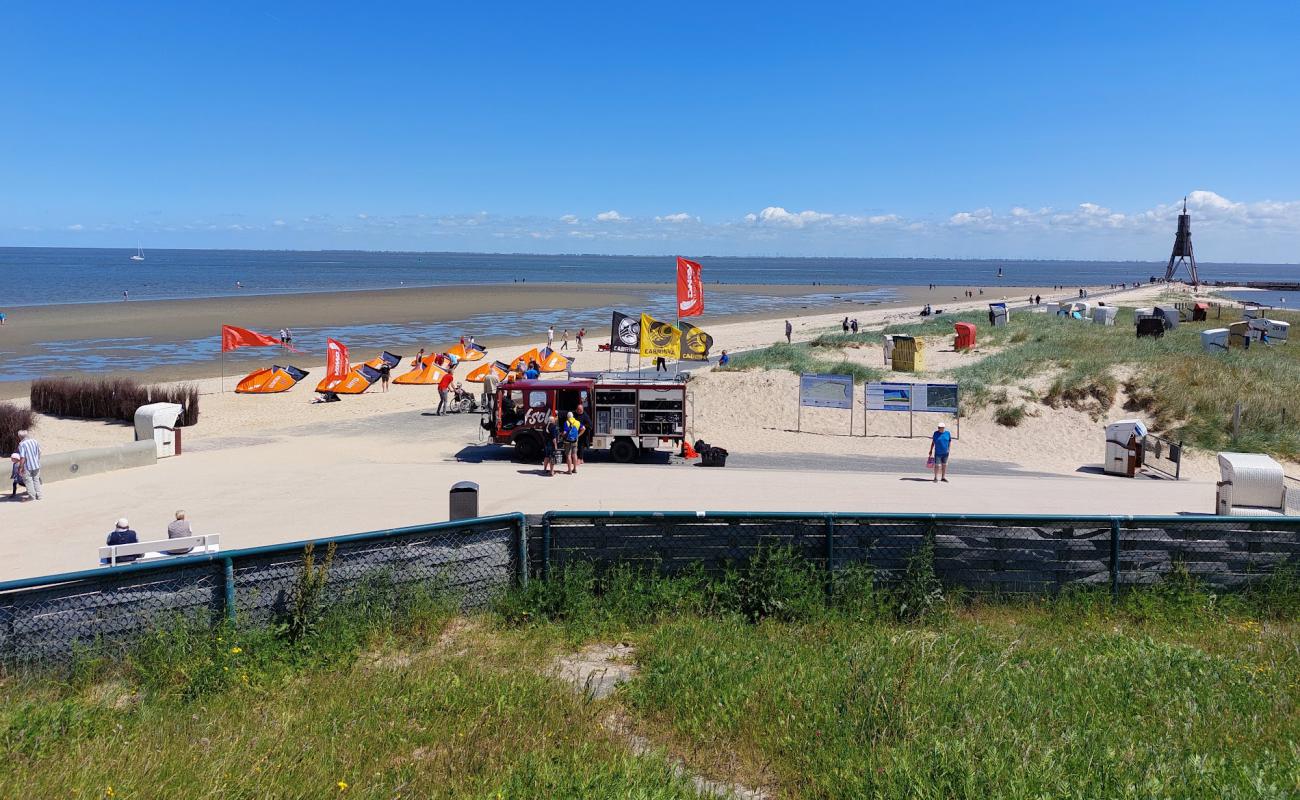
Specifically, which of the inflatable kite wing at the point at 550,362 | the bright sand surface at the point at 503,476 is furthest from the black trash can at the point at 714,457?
the inflatable kite wing at the point at 550,362

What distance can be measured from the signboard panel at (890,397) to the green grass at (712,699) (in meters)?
15.9

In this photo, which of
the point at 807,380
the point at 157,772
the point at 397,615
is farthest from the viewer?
the point at 807,380

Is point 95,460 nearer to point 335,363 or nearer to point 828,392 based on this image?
point 335,363

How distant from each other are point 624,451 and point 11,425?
15.9 m

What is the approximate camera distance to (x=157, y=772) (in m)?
5.51

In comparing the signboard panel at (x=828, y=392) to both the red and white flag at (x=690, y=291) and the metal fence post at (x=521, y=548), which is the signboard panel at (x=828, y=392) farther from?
the metal fence post at (x=521, y=548)

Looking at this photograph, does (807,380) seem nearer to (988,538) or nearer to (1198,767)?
(988,538)

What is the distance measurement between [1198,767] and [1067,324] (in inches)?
1773

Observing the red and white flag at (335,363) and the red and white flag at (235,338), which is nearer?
the red and white flag at (235,338)

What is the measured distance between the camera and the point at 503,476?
19.1m

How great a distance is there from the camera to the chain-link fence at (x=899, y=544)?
9375 millimetres

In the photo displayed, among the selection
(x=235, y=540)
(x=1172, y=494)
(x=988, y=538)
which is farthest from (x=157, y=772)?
(x=1172, y=494)

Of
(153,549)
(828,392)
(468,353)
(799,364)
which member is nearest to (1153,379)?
(828,392)

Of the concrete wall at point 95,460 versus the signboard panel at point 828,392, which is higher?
the signboard panel at point 828,392
